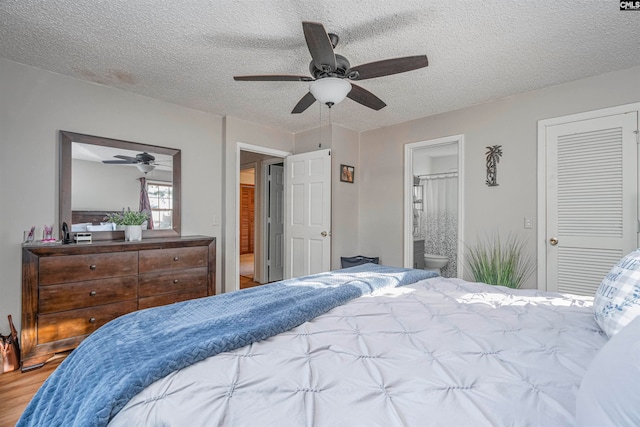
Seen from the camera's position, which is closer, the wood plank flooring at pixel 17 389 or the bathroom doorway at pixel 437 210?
the wood plank flooring at pixel 17 389

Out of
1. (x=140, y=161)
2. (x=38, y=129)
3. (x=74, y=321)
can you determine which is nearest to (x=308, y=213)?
(x=140, y=161)

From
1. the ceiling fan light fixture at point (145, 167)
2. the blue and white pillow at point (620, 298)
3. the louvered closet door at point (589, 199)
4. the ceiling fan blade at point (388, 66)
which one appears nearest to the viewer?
the blue and white pillow at point (620, 298)

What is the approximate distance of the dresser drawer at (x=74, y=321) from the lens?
2.39 meters

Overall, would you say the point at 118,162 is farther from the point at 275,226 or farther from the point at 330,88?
the point at 275,226

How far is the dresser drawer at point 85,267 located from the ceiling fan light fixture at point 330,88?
2145 millimetres

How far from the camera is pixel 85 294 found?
8.38 feet

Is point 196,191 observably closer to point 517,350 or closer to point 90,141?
point 90,141

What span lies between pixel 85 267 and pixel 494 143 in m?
4.09

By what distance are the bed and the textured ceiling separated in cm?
174

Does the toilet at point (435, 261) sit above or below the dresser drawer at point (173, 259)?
below

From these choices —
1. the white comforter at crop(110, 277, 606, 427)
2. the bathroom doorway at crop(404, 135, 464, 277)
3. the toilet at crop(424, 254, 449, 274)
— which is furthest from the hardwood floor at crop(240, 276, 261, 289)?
the white comforter at crop(110, 277, 606, 427)

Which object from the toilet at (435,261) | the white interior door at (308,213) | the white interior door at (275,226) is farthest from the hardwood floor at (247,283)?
the toilet at (435,261)

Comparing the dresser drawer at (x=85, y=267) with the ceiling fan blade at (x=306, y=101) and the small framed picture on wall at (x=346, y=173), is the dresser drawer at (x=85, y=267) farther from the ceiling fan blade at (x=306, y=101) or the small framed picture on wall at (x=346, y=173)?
the small framed picture on wall at (x=346, y=173)

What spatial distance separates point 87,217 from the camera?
294cm
